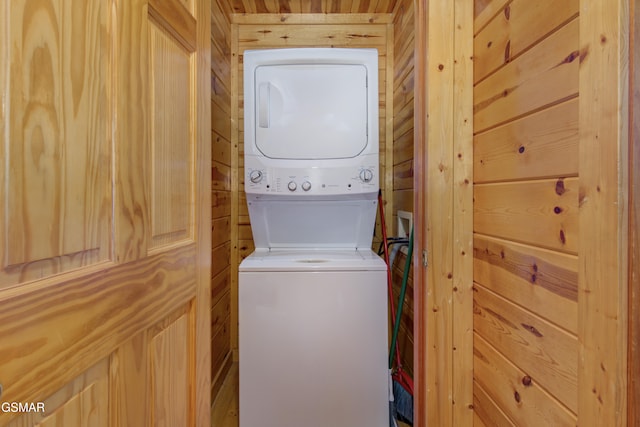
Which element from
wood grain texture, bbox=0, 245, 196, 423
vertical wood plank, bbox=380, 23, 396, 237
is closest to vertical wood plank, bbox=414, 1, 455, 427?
wood grain texture, bbox=0, 245, 196, 423

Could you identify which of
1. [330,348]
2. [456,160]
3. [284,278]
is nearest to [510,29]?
[456,160]

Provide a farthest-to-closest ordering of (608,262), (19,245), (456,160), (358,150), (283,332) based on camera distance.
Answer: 1. (358,150)
2. (283,332)
3. (456,160)
4. (608,262)
5. (19,245)

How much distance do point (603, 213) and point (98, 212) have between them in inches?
34.5

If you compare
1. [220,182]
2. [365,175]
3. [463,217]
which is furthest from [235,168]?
[463,217]

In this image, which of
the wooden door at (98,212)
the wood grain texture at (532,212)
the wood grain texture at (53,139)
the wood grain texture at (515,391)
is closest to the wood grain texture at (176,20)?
the wooden door at (98,212)

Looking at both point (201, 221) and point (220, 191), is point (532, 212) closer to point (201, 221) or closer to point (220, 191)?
point (201, 221)

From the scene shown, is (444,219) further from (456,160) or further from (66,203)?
(66,203)

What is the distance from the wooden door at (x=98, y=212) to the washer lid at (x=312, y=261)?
67 cm

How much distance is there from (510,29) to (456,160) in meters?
0.39

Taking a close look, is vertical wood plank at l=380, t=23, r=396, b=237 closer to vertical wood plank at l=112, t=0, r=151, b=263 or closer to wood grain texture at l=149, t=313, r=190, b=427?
wood grain texture at l=149, t=313, r=190, b=427

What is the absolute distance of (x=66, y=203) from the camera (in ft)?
1.71

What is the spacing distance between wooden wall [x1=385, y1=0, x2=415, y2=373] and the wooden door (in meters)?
1.28

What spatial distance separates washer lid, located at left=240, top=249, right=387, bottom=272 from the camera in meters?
1.59

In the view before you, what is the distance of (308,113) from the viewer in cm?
183
